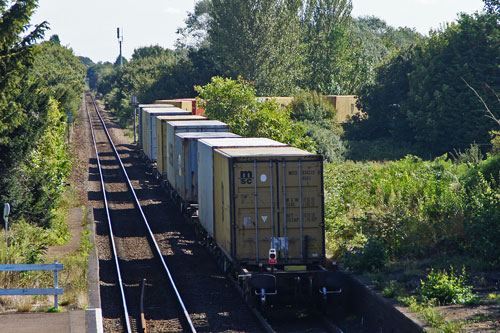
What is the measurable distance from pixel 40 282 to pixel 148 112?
22.4m

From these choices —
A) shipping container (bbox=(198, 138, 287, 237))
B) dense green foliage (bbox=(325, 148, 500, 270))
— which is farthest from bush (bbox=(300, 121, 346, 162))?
shipping container (bbox=(198, 138, 287, 237))

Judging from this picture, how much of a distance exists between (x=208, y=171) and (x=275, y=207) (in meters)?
3.40

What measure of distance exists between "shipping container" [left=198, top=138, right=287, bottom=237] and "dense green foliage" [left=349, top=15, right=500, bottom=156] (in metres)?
29.2

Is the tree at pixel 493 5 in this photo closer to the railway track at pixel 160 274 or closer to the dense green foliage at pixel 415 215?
the dense green foliage at pixel 415 215

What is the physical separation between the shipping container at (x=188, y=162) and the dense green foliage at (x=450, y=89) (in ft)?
88.1

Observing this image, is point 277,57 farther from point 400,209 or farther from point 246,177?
point 246,177

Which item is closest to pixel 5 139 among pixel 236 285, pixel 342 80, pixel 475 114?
pixel 236 285

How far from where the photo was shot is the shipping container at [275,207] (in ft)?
46.3

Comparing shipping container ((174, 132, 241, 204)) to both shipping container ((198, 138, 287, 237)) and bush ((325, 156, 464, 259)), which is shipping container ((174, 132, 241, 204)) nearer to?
shipping container ((198, 138, 287, 237))

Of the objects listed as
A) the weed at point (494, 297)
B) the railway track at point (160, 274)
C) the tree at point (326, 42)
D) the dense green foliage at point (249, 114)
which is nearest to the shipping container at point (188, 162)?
the railway track at point (160, 274)

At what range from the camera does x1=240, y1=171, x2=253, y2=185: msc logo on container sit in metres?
14.1

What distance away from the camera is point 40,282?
15.0 meters

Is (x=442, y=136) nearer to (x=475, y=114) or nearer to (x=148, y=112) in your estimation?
(x=475, y=114)

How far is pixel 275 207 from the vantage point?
46.7 feet
